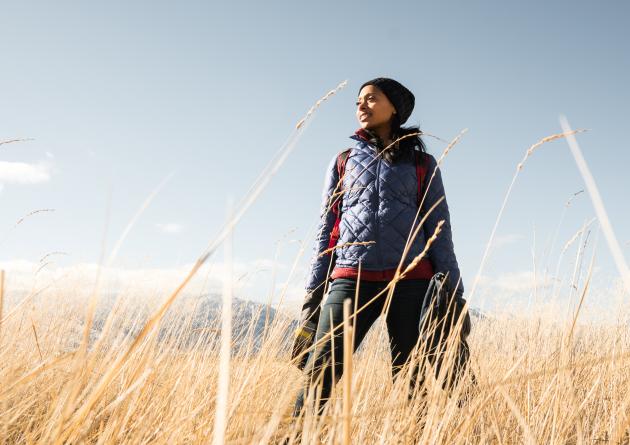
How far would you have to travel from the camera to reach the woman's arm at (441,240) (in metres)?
1.83

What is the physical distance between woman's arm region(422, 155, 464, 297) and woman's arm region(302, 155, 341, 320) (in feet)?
1.38

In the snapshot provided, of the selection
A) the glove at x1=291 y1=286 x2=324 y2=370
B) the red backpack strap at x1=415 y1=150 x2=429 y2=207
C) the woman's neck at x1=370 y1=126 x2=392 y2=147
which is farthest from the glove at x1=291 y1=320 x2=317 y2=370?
the woman's neck at x1=370 y1=126 x2=392 y2=147

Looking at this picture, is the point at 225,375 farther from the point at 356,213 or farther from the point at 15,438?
the point at 15,438

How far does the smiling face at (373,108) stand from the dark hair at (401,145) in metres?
0.05

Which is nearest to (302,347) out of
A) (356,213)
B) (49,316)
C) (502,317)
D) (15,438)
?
(356,213)

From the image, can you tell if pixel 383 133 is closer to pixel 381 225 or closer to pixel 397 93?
pixel 397 93

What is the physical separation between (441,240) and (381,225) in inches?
10.5

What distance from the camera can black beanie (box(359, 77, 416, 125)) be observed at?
207cm

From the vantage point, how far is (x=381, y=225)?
1850 millimetres

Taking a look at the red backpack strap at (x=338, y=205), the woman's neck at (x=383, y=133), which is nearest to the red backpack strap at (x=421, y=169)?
the woman's neck at (x=383, y=133)

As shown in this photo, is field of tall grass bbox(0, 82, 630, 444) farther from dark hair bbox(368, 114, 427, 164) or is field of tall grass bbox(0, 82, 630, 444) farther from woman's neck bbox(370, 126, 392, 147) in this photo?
woman's neck bbox(370, 126, 392, 147)

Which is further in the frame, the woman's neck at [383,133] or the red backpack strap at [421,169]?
the woman's neck at [383,133]

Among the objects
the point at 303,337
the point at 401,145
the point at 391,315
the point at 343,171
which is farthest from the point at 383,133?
the point at 303,337

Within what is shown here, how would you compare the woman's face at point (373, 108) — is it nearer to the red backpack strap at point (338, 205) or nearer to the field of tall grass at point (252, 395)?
the red backpack strap at point (338, 205)
